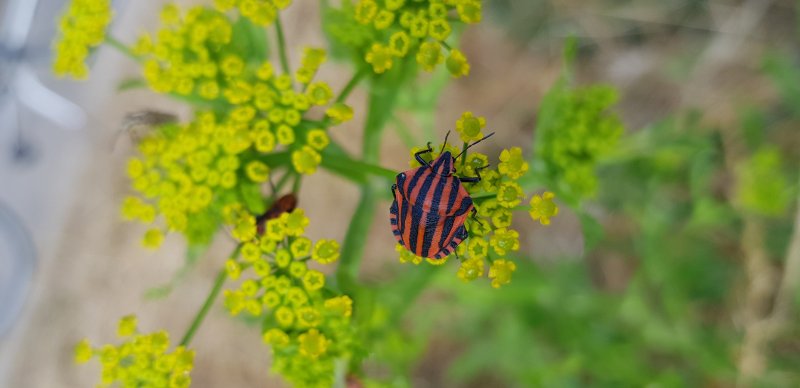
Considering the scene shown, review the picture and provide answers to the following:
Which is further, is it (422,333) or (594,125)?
(422,333)

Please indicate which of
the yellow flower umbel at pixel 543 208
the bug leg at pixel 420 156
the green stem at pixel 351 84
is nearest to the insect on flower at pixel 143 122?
the green stem at pixel 351 84

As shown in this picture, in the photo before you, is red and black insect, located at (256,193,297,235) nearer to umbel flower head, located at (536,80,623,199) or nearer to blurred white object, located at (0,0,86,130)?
umbel flower head, located at (536,80,623,199)

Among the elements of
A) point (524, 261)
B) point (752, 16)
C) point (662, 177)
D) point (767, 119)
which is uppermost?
point (752, 16)

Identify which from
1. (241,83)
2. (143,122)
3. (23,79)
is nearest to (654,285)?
(241,83)

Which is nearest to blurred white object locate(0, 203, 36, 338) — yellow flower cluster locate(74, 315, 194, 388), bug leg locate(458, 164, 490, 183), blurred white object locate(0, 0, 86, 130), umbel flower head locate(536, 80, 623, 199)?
blurred white object locate(0, 0, 86, 130)

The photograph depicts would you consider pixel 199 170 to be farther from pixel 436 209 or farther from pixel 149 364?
pixel 436 209

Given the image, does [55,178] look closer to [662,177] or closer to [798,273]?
[662,177]

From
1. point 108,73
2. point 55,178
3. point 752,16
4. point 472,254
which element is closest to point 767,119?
point 752,16
